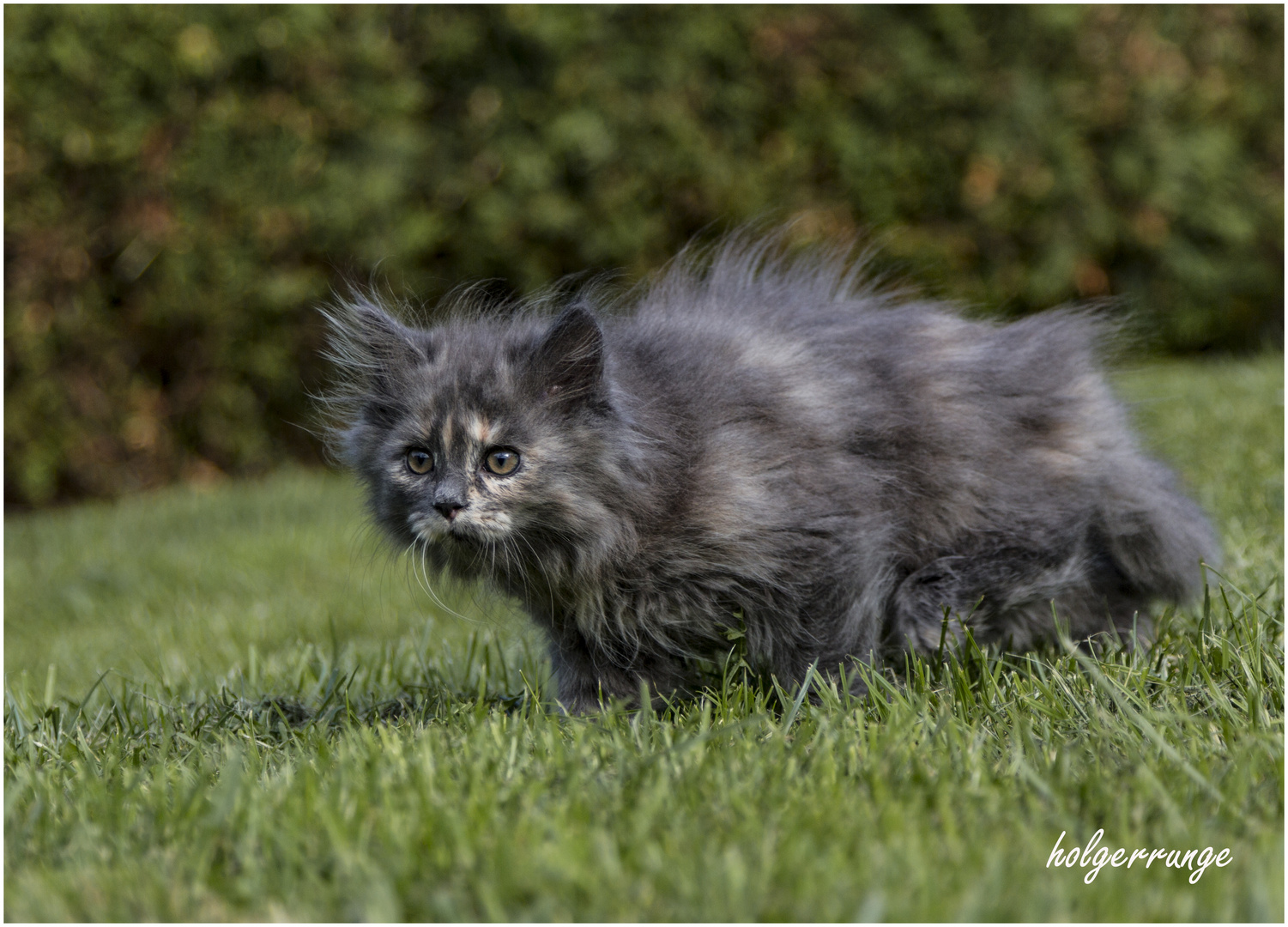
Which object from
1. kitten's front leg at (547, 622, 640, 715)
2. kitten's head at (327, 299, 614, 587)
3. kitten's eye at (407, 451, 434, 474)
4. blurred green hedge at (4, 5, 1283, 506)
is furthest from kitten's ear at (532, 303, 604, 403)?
blurred green hedge at (4, 5, 1283, 506)

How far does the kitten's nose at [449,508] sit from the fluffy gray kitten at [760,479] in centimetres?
1

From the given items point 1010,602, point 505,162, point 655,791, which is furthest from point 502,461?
point 505,162

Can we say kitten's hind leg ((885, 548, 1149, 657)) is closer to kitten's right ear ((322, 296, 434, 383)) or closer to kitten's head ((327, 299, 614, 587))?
kitten's head ((327, 299, 614, 587))

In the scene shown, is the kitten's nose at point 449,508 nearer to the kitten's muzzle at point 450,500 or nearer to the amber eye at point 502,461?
the kitten's muzzle at point 450,500

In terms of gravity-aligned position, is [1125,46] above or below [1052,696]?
above

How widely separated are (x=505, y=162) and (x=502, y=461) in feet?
16.2

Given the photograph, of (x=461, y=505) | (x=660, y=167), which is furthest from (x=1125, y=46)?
(x=461, y=505)

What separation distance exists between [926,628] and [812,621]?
0.34 meters

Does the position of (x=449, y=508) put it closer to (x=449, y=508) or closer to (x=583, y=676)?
(x=449, y=508)

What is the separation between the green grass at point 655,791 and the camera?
1576 mm

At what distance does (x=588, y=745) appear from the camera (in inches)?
85.5

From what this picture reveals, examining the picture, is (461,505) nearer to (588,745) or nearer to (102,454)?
(588,745)

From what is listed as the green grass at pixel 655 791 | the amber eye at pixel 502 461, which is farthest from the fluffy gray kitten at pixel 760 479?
the green grass at pixel 655 791

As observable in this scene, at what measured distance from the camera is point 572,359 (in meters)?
2.61
